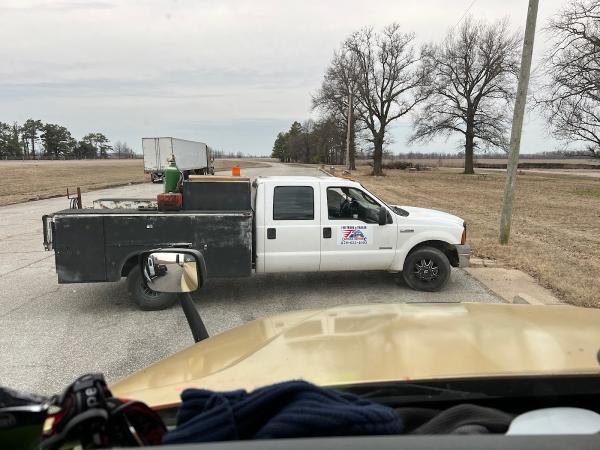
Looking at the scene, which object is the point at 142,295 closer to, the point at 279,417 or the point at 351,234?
the point at 351,234

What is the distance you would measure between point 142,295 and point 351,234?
9.72ft

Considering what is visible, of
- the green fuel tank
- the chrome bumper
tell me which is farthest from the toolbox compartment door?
→ the chrome bumper

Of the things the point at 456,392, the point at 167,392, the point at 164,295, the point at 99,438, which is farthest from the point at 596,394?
the point at 164,295

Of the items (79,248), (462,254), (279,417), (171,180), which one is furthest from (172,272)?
(462,254)

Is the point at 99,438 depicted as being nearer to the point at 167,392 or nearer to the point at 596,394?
the point at 167,392

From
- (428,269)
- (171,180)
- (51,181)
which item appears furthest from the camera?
(51,181)

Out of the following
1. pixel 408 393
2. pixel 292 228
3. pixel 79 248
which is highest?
pixel 408 393

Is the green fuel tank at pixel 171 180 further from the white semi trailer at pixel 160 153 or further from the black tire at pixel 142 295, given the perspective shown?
the white semi trailer at pixel 160 153

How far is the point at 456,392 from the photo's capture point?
6.37ft

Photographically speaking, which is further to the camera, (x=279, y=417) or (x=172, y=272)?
(x=172, y=272)

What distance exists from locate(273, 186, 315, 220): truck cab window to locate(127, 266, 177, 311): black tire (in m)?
1.95

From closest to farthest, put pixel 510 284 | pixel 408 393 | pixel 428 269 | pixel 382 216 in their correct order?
pixel 408 393 < pixel 382 216 < pixel 428 269 < pixel 510 284

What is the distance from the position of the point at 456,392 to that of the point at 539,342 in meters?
0.67

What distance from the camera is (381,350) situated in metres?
2.24
